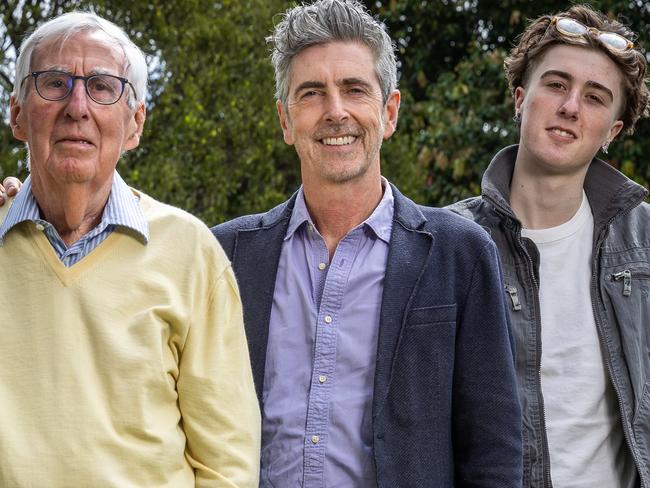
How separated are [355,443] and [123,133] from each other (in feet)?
Result: 3.55

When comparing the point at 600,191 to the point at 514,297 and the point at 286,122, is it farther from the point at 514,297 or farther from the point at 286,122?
the point at 286,122

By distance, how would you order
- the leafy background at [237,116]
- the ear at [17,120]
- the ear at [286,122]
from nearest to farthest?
1. the ear at [17,120]
2. the ear at [286,122]
3. the leafy background at [237,116]

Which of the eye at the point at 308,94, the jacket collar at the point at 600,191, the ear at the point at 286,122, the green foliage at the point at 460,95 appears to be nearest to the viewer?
the eye at the point at 308,94

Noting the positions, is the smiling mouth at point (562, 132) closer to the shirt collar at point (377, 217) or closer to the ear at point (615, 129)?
the ear at point (615, 129)

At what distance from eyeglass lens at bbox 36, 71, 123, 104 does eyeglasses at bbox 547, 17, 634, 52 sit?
6.07 feet

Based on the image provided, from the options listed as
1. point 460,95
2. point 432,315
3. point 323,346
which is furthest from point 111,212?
point 460,95

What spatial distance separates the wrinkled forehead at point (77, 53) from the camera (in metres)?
2.72

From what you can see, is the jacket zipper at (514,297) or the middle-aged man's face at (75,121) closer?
the middle-aged man's face at (75,121)

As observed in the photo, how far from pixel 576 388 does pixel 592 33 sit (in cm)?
130

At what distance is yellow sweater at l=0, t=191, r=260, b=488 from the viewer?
8.25 ft

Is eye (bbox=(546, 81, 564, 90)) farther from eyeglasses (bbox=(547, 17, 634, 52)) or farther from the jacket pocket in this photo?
the jacket pocket

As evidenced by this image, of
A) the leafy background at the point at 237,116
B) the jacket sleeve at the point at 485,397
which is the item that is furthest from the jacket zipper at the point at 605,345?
the leafy background at the point at 237,116

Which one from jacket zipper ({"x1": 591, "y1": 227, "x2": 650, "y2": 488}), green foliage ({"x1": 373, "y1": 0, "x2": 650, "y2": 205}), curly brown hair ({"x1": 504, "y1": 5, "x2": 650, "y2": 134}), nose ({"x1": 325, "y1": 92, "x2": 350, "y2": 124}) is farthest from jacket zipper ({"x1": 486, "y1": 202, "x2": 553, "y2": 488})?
green foliage ({"x1": 373, "y1": 0, "x2": 650, "y2": 205})

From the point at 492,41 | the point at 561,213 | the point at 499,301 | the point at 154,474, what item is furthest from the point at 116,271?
the point at 492,41
